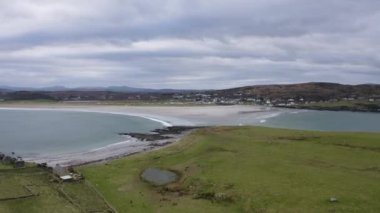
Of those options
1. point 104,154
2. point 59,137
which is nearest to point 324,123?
point 59,137

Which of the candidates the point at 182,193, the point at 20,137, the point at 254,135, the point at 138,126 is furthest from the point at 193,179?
the point at 138,126

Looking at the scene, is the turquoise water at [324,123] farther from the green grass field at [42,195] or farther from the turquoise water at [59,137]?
the green grass field at [42,195]

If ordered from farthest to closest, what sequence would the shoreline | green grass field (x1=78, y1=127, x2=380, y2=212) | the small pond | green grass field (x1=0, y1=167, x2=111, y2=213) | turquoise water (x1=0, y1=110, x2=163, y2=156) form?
turquoise water (x1=0, y1=110, x2=163, y2=156) < the shoreline < the small pond < green grass field (x1=0, y1=167, x2=111, y2=213) < green grass field (x1=78, y1=127, x2=380, y2=212)

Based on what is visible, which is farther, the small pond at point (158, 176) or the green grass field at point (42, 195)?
the small pond at point (158, 176)

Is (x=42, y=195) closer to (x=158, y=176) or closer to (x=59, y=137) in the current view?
(x=158, y=176)

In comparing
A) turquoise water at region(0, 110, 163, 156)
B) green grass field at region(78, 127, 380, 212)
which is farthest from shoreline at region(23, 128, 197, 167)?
green grass field at region(78, 127, 380, 212)

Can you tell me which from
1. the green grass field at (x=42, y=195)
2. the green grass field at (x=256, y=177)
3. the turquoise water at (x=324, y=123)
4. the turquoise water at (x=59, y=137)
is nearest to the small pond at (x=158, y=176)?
the green grass field at (x=256, y=177)

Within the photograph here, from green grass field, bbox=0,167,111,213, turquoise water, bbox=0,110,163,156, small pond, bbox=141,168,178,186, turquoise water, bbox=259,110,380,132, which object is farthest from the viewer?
turquoise water, bbox=259,110,380,132

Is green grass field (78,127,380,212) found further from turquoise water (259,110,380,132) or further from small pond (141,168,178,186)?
turquoise water (259,110,380,132)
